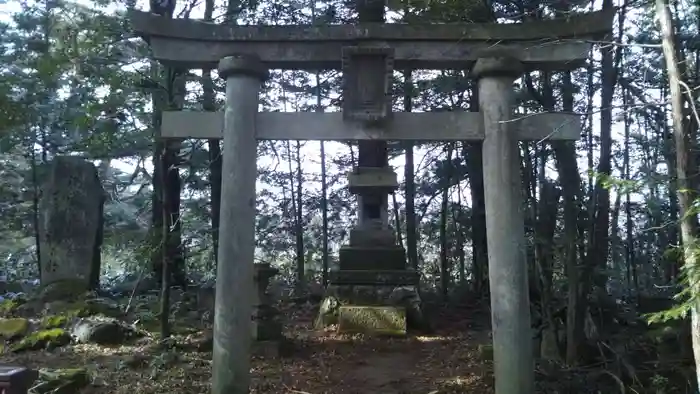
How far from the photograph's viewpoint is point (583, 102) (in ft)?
39.5

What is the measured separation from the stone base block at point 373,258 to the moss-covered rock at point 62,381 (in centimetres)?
488

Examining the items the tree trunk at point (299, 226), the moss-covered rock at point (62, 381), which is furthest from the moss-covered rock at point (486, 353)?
the tree trunk at point (299, 226)

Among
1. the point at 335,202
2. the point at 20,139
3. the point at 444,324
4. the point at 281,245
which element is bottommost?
the point at 444,324

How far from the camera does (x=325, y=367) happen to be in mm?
7504

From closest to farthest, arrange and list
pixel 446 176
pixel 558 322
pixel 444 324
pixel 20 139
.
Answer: pixel 558 322, pixel 444 324, pixel 20 139, pixel 446 176

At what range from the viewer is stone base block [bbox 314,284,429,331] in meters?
9.79

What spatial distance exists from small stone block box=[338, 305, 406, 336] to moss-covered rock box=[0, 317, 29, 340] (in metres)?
4.52

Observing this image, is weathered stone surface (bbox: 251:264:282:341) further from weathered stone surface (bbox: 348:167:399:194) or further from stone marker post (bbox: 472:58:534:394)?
stone marker post (bbox: 472:58:534:394)

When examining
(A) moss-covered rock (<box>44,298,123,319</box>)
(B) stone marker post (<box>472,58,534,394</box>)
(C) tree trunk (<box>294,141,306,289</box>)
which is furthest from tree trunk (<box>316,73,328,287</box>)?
(B) stone marker post (<box>472,58,534,394</box>)

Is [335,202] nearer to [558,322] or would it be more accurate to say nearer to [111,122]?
[111,122]

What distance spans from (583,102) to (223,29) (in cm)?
839

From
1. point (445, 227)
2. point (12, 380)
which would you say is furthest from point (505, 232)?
point (445, 227)

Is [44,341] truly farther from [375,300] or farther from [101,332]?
[375,300]

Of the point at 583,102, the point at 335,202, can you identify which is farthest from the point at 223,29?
the point at 335,202
